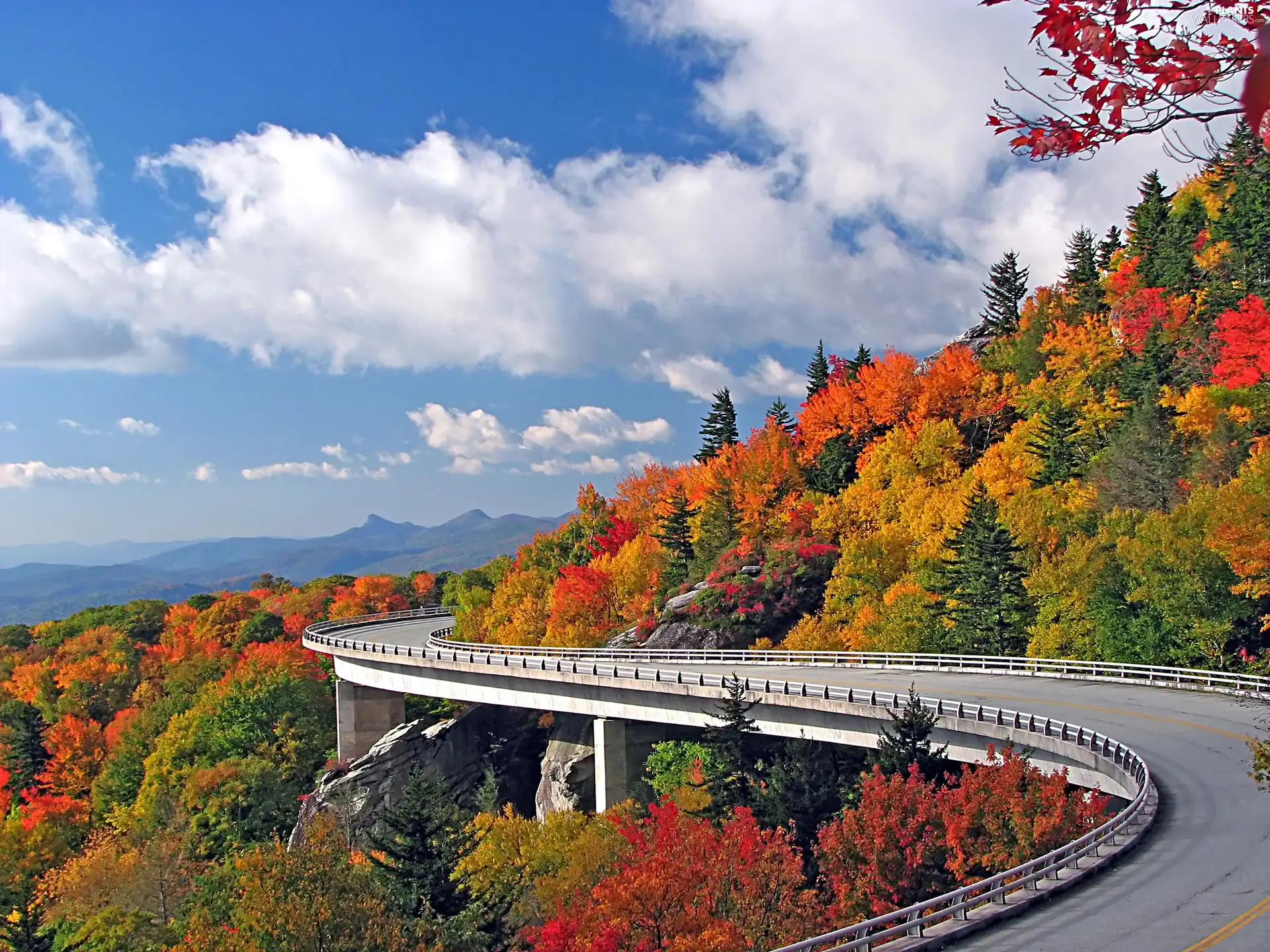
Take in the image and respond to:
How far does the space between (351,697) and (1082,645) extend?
48.8m

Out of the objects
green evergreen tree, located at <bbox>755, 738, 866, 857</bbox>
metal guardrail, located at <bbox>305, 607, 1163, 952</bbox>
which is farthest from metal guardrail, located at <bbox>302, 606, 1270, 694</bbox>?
green evergreen tree, located at <bbox>755, 738, 866, 857</bbox>

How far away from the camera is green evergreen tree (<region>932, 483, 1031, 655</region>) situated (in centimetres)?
4894

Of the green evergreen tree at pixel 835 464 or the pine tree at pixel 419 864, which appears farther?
the green evergreen tree at pixel 835 464

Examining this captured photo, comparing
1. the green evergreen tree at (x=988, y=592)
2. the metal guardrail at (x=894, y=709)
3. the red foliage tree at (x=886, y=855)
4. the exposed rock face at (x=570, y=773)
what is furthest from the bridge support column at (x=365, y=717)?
the red foliage tree at (x=886, y=855)

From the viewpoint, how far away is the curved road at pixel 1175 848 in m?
15.3

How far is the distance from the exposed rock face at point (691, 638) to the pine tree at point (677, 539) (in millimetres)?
9563

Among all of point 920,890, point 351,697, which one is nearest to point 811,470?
point 351,697

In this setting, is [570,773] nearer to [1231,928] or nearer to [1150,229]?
[1231,928]

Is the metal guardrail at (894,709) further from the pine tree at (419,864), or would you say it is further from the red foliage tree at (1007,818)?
the pine tree at (419,864)

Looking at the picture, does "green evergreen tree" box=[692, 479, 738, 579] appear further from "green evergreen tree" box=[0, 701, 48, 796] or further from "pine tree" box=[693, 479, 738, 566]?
"green evergreen tree" box=[0, 701, 48, 796]

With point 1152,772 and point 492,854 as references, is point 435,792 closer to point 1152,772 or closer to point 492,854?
point 492,854

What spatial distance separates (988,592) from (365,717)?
142 feet

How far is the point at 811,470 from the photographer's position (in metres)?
76.0

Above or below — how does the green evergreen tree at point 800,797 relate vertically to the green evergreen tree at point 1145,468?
below
